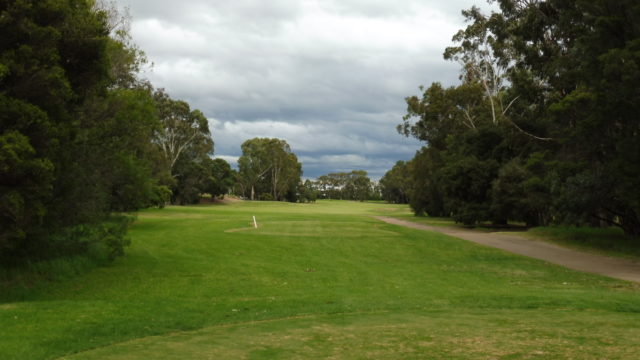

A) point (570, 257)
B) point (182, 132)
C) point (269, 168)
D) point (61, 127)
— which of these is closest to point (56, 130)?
point (61, 127)

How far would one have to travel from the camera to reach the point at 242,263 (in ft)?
71.4

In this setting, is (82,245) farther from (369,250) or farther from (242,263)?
(369,250)

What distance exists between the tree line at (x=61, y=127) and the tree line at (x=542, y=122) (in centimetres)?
1815

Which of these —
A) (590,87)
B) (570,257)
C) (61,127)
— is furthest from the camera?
(570,257)

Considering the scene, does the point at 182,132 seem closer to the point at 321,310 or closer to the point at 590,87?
the point at 590,87

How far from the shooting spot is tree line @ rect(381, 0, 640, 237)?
21.8 meters

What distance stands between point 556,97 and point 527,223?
Result: 18.2m

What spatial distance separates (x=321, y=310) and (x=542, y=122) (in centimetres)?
3396

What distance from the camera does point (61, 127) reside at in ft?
47.9

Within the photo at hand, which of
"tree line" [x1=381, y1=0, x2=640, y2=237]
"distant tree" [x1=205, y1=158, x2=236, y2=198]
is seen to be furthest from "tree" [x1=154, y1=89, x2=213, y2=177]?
"tree line" [x1=381, y1=0, x2=640, y2=237]

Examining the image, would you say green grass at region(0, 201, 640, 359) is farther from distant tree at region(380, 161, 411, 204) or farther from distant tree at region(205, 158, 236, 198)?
distant tree at region(380, 161, 411, 204)

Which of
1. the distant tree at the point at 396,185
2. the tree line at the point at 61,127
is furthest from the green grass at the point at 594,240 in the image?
the distant tree at the point at 396,185

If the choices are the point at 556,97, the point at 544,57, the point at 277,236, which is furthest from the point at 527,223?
the point at 277,236

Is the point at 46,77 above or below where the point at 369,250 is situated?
above
